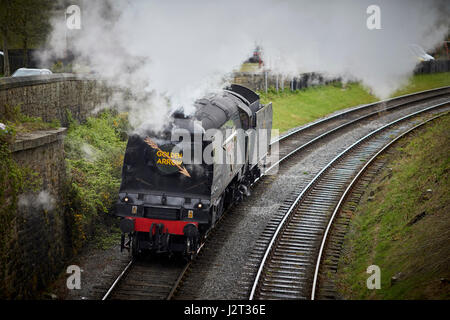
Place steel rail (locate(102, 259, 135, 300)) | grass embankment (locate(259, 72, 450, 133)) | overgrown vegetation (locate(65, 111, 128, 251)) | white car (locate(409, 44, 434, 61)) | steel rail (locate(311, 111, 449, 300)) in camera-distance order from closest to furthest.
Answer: steel rail (locate(102, 259, 135, 300)), steel rail (locate(311, 111, 449, 300)), overgrown vegetation (locate(65, 111, 128, 251)), grass embankment (locate(259, 72, 450, 133)), white car (locate(409, 44, 434, 61))

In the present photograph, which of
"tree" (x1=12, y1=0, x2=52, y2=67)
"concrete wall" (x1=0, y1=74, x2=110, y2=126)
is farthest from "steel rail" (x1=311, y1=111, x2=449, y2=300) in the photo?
"tree" (x1=12, y1=0, x2=52, y2=67)

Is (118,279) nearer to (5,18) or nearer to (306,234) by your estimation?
(306,234)

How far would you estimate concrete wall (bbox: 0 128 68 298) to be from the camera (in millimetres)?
10094

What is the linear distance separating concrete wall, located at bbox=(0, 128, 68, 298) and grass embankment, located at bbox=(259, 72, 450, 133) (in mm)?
15902

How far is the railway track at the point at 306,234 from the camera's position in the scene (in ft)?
37.6

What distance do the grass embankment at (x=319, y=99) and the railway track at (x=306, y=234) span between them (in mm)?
6538

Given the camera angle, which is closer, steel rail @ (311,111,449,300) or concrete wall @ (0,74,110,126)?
steel rail @ (311,111,449,300)

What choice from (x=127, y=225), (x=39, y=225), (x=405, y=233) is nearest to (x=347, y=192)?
(x=405, y=233)

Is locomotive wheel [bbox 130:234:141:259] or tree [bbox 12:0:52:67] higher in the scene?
tree [bbox 12:0:52:67]

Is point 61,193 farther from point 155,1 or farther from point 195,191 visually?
point 155,1

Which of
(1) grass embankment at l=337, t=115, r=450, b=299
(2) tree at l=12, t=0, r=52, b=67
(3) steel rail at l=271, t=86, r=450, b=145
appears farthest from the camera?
(3) steel rail at l=271, t=86, r=450, b=145

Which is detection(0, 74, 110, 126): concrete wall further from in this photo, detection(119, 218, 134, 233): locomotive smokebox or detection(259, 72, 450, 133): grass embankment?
detection(259, 72, 450, 133): grass embankment

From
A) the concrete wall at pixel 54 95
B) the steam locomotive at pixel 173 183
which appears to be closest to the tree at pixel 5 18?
the concrete wall at pixel 54 95

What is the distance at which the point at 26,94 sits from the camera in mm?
14086
